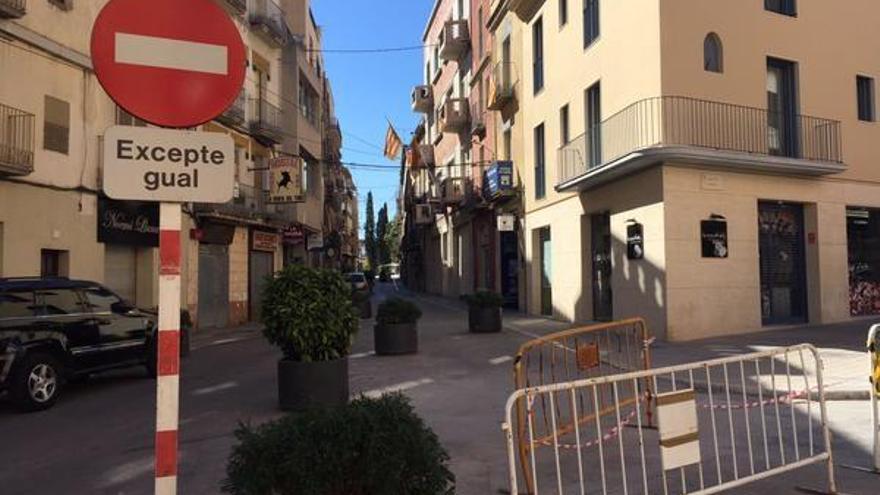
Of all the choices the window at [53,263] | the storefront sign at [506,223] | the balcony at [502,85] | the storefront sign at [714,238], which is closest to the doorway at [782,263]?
the storefront sign at [714,238]

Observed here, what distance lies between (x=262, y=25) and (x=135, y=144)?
83.8 ft

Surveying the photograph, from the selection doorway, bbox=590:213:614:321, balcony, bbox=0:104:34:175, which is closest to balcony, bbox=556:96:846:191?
doorway, bbox=590:213:614:321

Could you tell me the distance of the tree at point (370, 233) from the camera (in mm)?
117744

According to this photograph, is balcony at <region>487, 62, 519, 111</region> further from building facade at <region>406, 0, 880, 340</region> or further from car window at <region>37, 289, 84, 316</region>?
car window at <region>37, 289, 84, 316</region>

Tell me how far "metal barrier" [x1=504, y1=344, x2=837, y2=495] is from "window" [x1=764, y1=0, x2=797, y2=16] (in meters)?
12.4

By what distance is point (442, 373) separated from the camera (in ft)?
39.2

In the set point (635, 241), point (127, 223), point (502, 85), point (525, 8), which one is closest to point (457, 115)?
point (502, 85)

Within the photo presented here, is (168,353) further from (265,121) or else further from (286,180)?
(265,121)

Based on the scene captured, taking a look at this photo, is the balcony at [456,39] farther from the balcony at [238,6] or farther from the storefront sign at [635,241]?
the storefront sign at [635,241]

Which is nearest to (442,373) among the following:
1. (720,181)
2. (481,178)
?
(720,181)

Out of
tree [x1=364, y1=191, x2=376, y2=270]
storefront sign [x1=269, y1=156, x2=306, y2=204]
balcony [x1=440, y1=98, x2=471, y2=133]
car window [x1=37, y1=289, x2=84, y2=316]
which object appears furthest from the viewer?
tree [x1=364, y1=191, x2=376, y2=270]

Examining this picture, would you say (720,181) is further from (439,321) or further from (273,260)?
(273,260)

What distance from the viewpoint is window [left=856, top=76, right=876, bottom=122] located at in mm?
19156

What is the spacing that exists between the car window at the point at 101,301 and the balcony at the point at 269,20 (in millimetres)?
17921
